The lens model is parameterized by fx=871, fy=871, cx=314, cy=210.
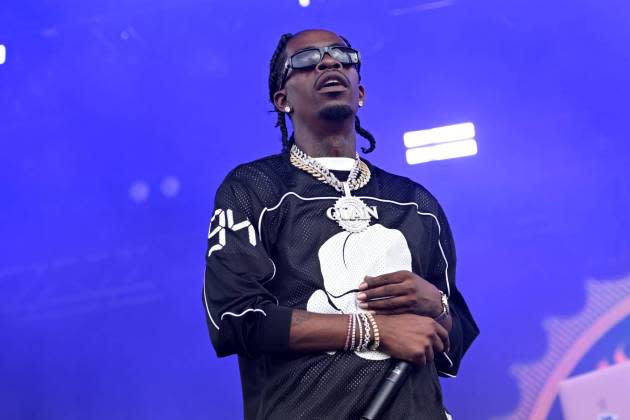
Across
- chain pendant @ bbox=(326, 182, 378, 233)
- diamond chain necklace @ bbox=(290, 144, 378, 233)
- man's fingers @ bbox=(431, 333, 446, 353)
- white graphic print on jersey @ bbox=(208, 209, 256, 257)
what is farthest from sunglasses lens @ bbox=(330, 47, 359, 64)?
man's fingers @ bbox=(431, 333, 446, 353)

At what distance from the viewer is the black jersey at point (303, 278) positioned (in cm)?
168

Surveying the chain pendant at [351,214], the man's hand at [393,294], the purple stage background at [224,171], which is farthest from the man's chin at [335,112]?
the purple stage background at [224,171]

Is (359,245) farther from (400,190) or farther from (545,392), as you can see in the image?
(545,392)

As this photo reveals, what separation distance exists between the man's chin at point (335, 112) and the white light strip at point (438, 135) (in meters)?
0.76

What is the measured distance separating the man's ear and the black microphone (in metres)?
0.82

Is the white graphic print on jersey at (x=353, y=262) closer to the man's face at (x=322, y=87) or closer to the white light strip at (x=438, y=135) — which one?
the man's face at (x=322, y=87)

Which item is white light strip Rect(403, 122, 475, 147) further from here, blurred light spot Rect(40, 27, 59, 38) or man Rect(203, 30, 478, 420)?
blurred light spot Rect(40, 27, 59, 38)

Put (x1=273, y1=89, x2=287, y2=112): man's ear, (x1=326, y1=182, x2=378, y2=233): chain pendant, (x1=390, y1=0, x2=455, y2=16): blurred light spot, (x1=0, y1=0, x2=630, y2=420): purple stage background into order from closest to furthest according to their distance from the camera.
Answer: (x1=326, y1=182, x2=378, y2=233): chain pendant
(x1=273, y1=89, x2=287, y2=112): man's ear
(x1=0, y1=0, x2=630, y2=420): purple stage background
(x1=390, y1=0, x2=455, y2=16): blurred light spot

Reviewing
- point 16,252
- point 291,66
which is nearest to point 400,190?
point 291,66

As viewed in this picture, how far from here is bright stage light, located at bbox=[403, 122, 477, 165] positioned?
110 inches

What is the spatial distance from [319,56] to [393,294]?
0.69 metres

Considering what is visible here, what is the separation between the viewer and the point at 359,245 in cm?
183

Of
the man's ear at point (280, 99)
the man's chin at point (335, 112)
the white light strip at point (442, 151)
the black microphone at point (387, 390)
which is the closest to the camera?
the black microphone at point (387, 390)

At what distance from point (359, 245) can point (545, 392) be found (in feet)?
3.29
